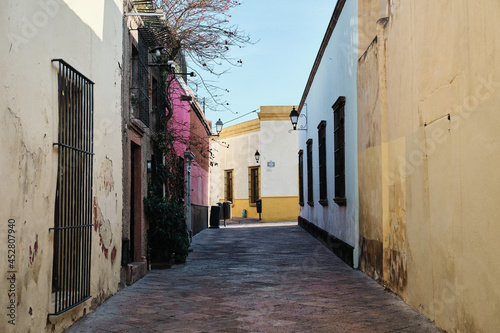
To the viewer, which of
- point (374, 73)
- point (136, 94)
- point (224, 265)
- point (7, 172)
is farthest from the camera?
point (224, 265)

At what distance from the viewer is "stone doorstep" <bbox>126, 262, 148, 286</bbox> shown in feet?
26.6

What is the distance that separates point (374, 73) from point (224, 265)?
14.2ft

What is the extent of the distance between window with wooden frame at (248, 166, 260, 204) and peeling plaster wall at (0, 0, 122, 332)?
2374 centimetres

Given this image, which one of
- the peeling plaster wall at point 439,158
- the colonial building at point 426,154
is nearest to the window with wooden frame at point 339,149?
the colonial building at point 426,154

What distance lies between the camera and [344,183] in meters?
11.0

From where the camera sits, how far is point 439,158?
5.19 m

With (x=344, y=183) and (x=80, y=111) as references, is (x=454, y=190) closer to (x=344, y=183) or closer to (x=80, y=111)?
(x=80, y=111)

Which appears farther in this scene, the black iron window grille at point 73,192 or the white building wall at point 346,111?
the white building wall at point 346,111

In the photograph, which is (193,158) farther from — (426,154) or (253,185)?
(253,185)

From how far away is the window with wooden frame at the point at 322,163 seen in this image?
14.2 m

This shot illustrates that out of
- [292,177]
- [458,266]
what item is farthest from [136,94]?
[292,177]

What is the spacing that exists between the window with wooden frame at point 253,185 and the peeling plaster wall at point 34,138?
2374 centimetres

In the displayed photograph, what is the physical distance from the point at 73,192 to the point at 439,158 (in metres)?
3.47

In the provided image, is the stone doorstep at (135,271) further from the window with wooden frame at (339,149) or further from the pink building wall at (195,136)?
the pink building wall at (195,136)
